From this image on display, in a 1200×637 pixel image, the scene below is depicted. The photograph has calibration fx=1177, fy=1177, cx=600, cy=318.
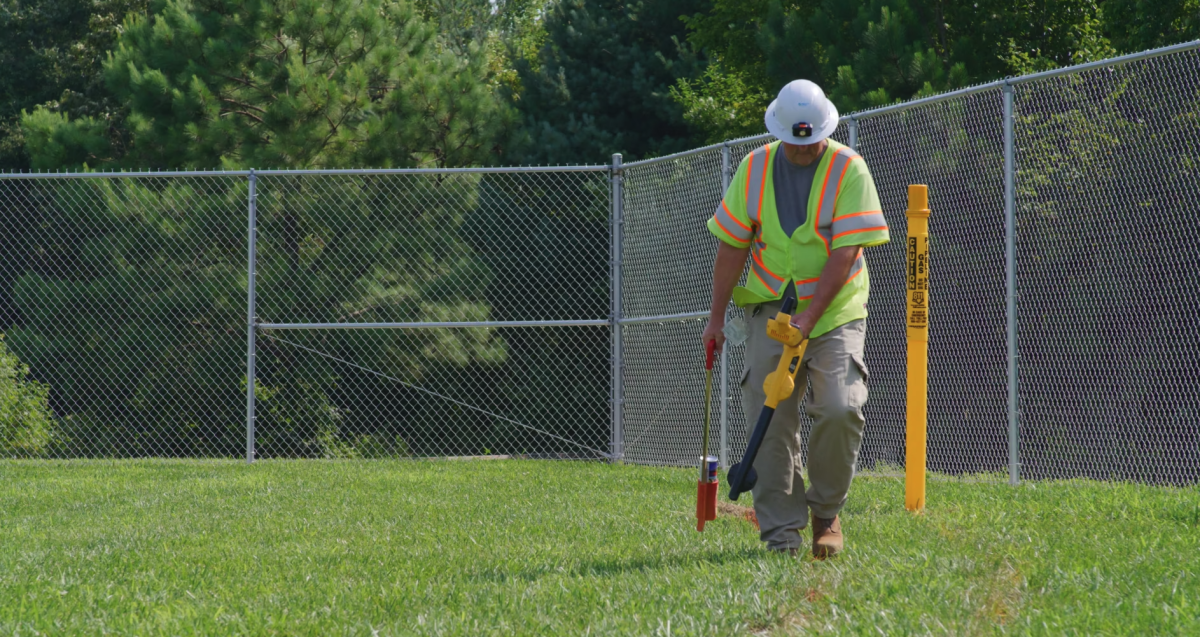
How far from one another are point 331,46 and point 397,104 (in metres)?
1.21

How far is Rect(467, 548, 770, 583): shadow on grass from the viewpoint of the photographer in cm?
425

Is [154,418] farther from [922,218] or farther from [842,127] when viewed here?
[922,218]

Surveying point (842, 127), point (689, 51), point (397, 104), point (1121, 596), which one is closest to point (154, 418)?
point (397, 104)

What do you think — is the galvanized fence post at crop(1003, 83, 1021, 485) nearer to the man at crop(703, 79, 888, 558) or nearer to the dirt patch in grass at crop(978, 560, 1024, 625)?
the man at crop(703, 79, 888, 558)

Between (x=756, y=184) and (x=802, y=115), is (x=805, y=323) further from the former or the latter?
Result: (x=802, y=115)

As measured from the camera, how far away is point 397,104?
52.3ft

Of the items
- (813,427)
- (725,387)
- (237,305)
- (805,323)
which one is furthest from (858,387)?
(237,305)

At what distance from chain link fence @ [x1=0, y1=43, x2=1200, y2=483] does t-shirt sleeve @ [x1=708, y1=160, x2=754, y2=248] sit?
123 inches

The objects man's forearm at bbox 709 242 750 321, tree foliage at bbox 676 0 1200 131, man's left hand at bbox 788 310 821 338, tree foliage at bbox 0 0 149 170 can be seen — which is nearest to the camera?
man's left hand at bbox 788 310 821 338

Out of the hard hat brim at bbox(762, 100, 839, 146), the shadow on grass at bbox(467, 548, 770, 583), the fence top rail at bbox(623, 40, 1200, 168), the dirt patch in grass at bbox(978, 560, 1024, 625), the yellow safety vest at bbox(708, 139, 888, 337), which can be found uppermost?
the fence top rail at bbox(623, 40, 1200, 168)

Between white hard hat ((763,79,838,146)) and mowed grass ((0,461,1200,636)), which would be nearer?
mowed grass ((0,461,1200,636))

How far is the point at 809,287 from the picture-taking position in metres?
4.39

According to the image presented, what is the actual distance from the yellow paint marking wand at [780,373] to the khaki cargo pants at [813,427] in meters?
0.12

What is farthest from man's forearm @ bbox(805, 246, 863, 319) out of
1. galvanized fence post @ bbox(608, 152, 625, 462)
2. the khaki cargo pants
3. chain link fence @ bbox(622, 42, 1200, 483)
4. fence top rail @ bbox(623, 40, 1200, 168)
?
galvanized fence post @ bbox(608, 152, 625, 462)
